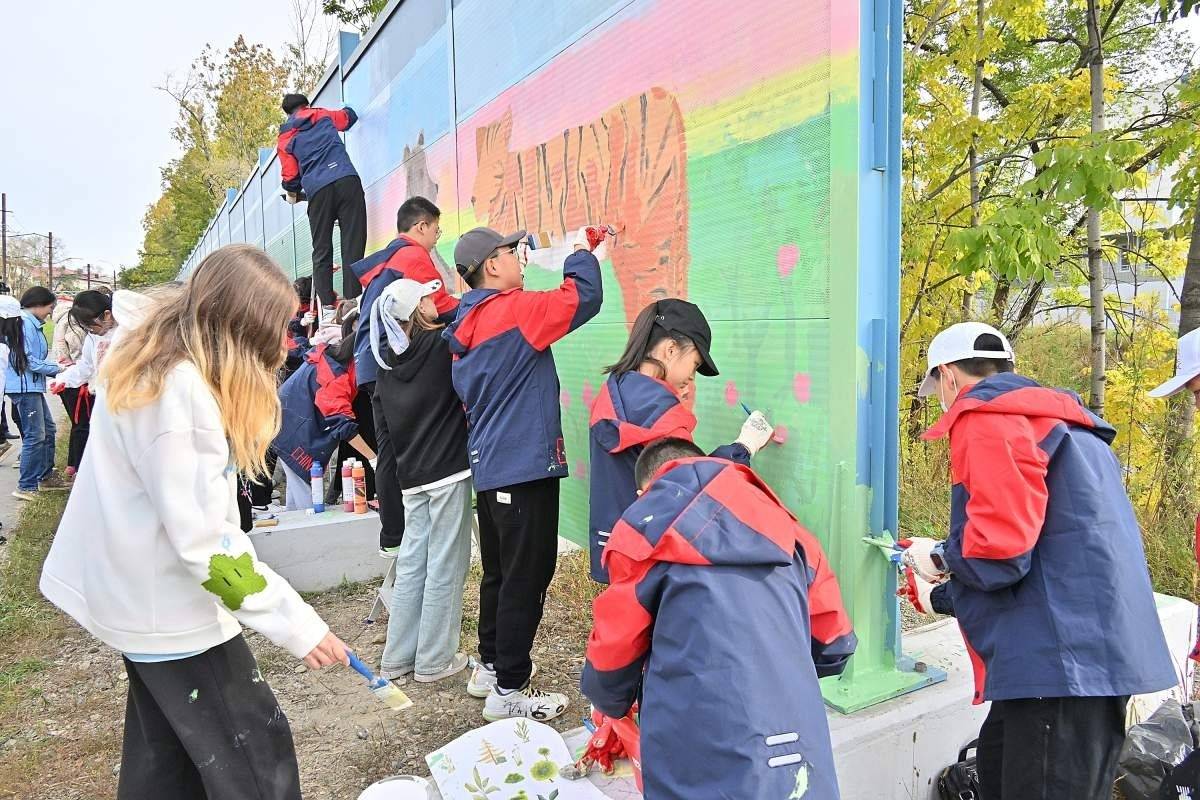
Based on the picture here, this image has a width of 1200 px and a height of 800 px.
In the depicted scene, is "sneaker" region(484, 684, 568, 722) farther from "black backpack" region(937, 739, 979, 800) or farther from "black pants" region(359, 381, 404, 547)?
"black backpack" region(937, 739, 979, 800)


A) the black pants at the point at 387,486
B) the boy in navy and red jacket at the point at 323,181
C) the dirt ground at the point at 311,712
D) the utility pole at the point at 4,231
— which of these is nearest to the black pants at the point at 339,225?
the boy in navy and red jacket at the point at 323,181

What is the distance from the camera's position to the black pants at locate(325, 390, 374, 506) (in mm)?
5250

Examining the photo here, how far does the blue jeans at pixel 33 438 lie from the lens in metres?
7.71

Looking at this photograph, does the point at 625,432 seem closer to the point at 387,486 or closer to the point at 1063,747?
the point at 1063,747

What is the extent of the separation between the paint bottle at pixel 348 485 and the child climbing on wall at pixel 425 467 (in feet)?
5.94

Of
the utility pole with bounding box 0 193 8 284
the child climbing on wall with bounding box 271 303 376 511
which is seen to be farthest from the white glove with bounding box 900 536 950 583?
the utility pole with bounding box 0 193 8 284

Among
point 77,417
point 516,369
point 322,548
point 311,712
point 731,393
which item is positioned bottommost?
point 311,712

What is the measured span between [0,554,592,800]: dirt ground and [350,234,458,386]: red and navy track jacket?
61.3 inches

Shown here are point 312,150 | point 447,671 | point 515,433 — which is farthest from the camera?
point 312,150

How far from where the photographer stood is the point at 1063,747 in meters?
1.95

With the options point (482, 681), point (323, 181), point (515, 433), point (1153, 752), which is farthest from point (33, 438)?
point (1153, 752)

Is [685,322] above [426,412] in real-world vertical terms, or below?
above

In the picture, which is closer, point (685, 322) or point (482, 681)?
point (685, 322)

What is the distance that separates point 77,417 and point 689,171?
23.7 feet
